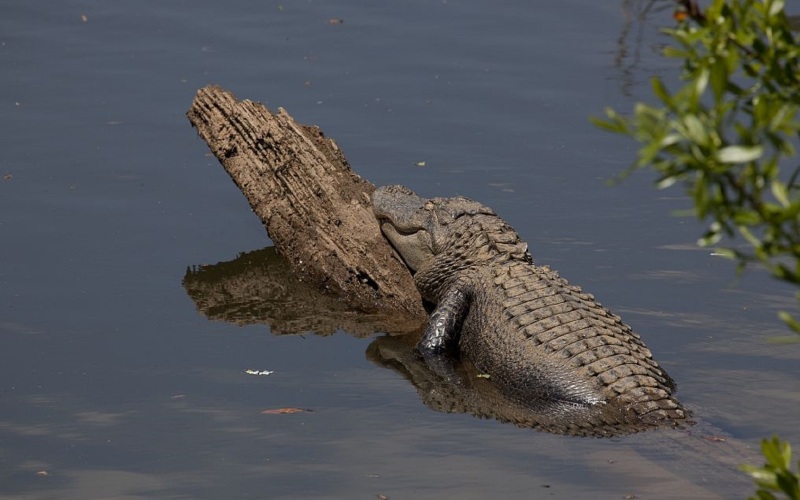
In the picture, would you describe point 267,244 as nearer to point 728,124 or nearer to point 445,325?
point 445,325

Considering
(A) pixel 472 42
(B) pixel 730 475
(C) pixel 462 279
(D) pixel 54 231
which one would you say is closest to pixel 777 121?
(B) pixel 730 475

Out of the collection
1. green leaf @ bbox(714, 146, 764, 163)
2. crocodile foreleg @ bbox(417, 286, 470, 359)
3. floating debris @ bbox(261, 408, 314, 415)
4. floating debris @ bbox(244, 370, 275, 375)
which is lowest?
floating debris @ bbox(261, 408, 314, 415)

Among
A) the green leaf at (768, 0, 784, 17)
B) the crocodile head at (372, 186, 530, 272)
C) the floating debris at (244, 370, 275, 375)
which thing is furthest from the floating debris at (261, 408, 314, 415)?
the green leaf at (768, 0, 784, 17)

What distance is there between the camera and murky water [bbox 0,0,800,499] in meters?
6.30

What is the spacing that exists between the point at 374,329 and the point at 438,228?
2.94 ft

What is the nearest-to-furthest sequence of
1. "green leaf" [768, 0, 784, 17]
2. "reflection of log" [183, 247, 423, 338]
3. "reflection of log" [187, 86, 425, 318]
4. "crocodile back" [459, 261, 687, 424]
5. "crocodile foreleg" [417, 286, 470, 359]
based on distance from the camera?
1. "green leaf" [768, 0, 784, 17]
2. "crocodile back" [459, 261, 687, 424]
3. "crocodile foreleg" [417, 286, 470, 359]
4. "reflection of log" [183, 247, 423, 338]
5. "reflection of log" [187, 86, 425, 318]

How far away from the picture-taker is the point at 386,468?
624 centimetres

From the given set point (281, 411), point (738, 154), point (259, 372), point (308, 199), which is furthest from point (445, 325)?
point (738, 154)

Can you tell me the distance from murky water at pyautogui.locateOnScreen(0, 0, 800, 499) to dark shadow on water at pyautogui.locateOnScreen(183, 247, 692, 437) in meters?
0.13

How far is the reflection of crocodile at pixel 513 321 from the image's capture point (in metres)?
6.77

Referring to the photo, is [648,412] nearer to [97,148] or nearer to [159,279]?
A: [159,279]

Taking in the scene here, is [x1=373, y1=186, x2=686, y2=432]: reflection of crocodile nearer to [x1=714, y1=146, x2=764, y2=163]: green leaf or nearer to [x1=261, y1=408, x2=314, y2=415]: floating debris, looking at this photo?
[x1=261, y1=408, x2=314, y2=415]: floating debris

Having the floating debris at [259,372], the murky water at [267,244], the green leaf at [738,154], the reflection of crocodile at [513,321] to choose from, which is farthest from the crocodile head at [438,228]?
the green leaf at [738,154]

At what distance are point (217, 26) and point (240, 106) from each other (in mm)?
5338
